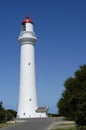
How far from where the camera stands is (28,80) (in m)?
65.1

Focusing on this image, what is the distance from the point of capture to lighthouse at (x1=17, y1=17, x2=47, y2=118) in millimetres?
64938

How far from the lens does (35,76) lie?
66.9 meters

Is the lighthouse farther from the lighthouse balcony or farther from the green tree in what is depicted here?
the green tree

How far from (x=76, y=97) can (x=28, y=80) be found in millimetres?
40624

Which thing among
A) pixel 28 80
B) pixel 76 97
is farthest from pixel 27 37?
pixel 76 97

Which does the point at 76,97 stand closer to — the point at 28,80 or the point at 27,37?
the point at 28,80

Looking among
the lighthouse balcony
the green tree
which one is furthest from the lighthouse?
the green tree

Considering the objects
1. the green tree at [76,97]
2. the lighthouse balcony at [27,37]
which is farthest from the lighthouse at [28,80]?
the green tree at [76,97]

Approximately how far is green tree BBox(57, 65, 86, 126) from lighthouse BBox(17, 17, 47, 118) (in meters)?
16.0

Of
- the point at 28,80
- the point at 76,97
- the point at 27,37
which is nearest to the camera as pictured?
the point at 76,97

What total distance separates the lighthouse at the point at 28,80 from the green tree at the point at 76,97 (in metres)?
16.0

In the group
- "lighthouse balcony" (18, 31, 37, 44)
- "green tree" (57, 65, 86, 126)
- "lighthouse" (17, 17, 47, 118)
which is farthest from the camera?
"lighthouse balcony" (18, 31, 37, 44)

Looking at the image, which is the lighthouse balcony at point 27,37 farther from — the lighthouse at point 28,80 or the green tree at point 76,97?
the green tree at point 76,97

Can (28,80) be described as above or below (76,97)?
above
